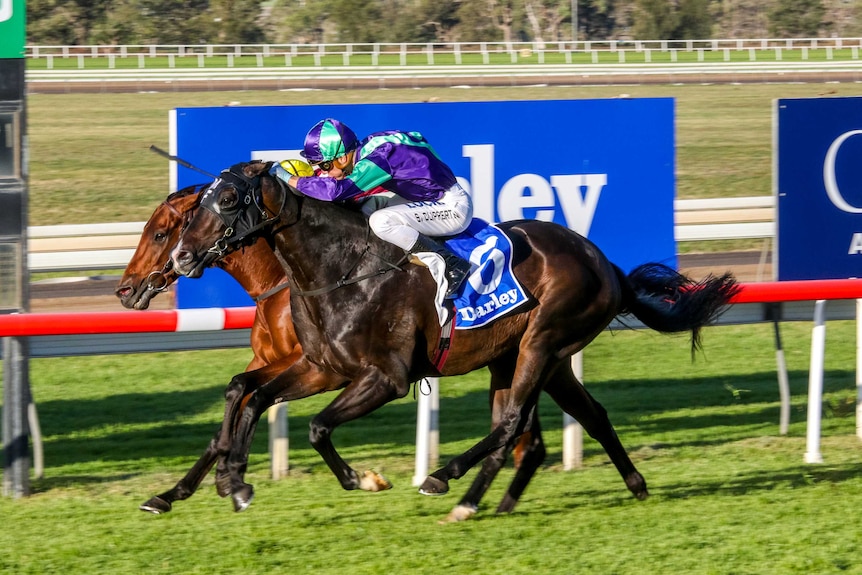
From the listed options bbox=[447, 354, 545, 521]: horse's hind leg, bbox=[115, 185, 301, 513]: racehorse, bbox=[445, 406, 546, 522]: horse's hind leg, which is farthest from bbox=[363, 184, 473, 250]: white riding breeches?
bbox=[445, 406, 546, 522]: horse's hind leg

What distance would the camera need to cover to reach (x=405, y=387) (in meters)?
4.83

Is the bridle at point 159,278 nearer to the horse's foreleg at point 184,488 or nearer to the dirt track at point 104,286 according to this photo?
the horse's foreleg at point 184,488

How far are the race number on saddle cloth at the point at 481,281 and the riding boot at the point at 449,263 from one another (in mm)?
21

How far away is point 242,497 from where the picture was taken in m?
4.67

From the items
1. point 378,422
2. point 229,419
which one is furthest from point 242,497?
point 378,422

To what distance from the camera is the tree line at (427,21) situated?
130 ft

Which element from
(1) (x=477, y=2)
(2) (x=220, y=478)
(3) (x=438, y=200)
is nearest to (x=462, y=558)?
(2) (x=220, y=478)

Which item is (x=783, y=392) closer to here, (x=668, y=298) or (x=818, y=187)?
(x=818, y=187)

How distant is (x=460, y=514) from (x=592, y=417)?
31.8 inches

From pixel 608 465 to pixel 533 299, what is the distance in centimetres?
144

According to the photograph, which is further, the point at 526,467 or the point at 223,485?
the point at 526,467

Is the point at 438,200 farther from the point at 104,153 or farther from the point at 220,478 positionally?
the point at 104,153

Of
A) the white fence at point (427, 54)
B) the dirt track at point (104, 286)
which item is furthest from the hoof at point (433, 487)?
the white fence at point (427, 54)

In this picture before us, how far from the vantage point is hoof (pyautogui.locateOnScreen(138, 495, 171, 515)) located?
16.2ft
